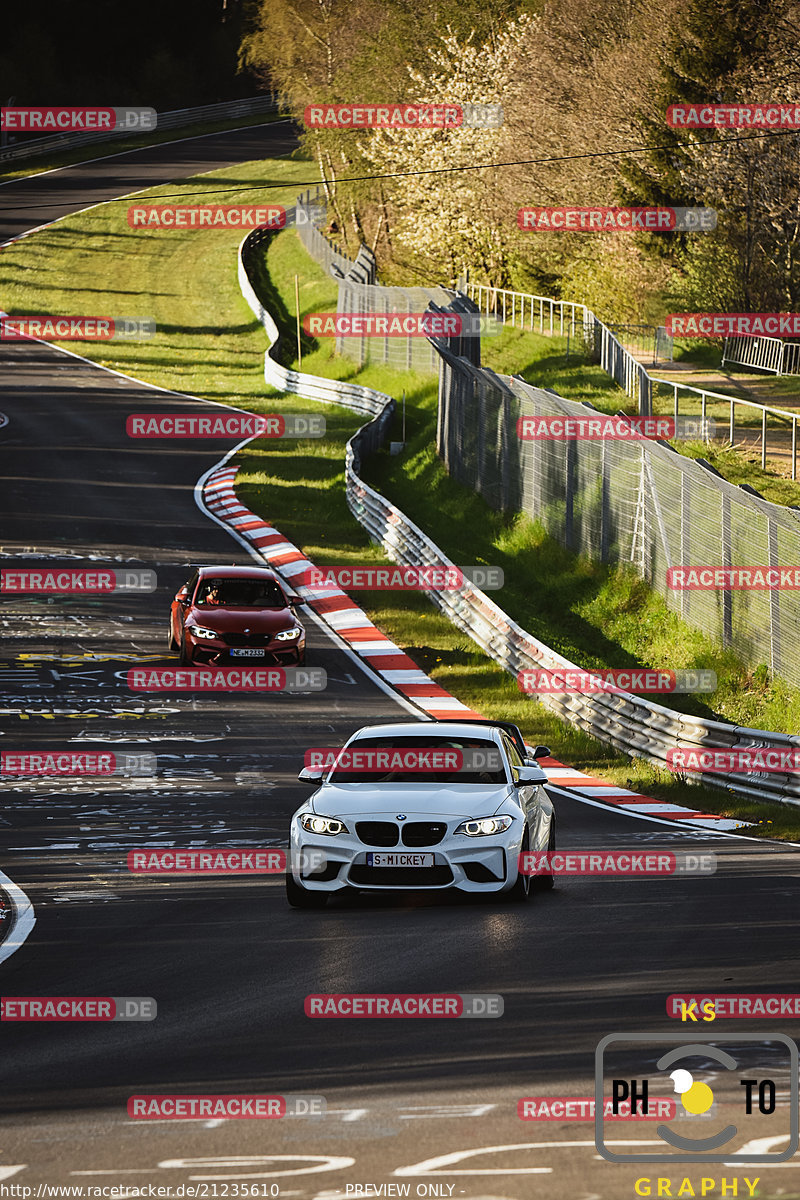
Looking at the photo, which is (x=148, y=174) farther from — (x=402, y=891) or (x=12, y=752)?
(x=402, y=891)

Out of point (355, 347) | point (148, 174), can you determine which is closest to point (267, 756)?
point (355, 347)
